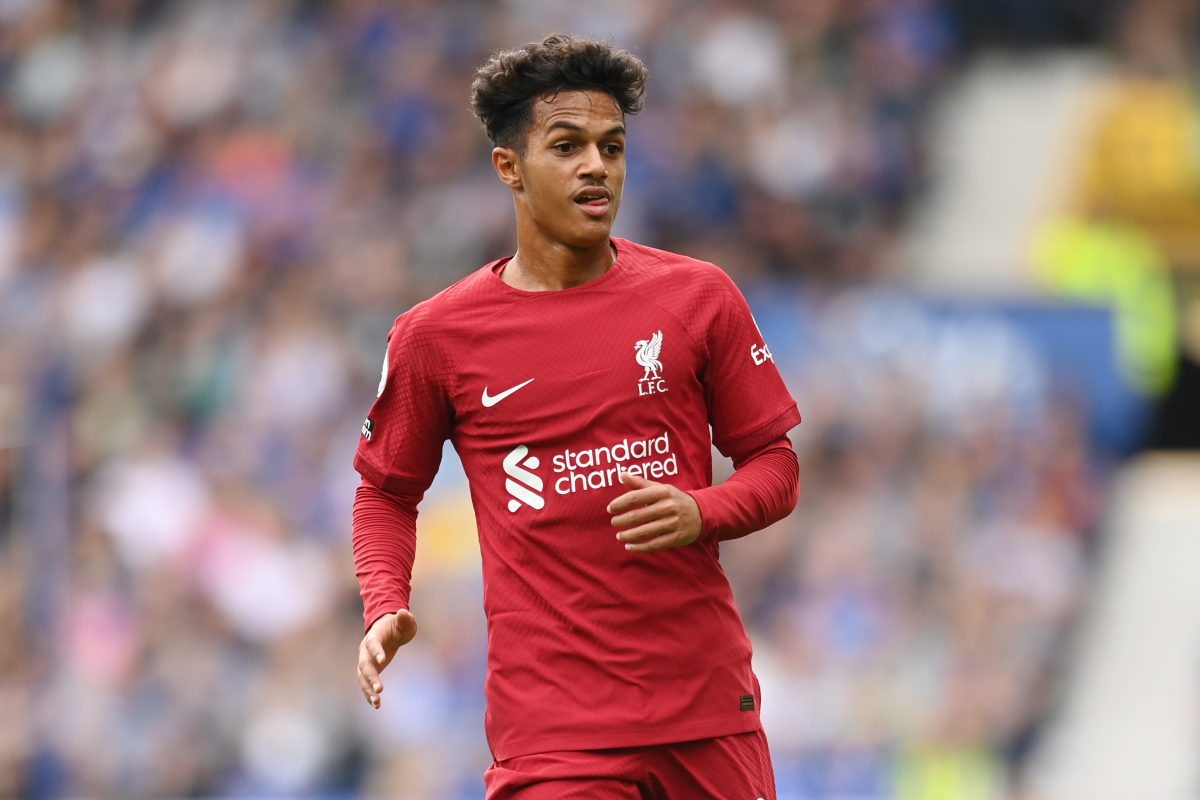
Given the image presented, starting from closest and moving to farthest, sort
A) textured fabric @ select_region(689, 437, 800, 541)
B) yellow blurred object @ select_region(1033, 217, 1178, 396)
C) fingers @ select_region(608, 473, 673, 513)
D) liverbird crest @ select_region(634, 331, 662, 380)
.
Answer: fingers @ select_region(608, 473, 673, 513) < textured fabric @ select_region(689, 437, 800, 541) < liverbird crest @ select_region(634, 331, 662, 380) < yellow blurred object @ select_region(1033, 217, 1178, 396)

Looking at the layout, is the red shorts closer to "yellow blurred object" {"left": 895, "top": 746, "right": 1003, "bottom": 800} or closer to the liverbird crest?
the liverbird crest

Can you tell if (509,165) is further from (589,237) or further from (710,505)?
(710,505)

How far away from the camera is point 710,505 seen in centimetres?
429

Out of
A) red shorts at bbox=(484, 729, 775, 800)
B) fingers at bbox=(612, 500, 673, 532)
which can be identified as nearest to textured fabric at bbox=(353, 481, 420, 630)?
red shorts at bbox=(484, 729, 775, 800)

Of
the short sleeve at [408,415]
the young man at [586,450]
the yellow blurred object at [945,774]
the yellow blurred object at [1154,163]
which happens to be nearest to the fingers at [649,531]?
the young man at [586,450]

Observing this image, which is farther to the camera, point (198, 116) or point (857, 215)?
point (198, 116)

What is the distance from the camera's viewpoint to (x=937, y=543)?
425 inches

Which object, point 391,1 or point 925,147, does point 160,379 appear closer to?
point 391,1

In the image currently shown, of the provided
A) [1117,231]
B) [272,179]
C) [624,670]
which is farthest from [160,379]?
[624,670]

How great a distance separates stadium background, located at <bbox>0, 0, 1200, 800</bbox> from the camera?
10695 mm

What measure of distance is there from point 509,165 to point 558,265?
10.1 inches

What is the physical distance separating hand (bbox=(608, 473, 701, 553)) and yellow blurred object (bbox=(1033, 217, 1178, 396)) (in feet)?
25.2

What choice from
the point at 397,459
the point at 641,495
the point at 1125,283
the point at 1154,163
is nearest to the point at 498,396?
the point at 397,459

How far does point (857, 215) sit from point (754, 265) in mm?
915
